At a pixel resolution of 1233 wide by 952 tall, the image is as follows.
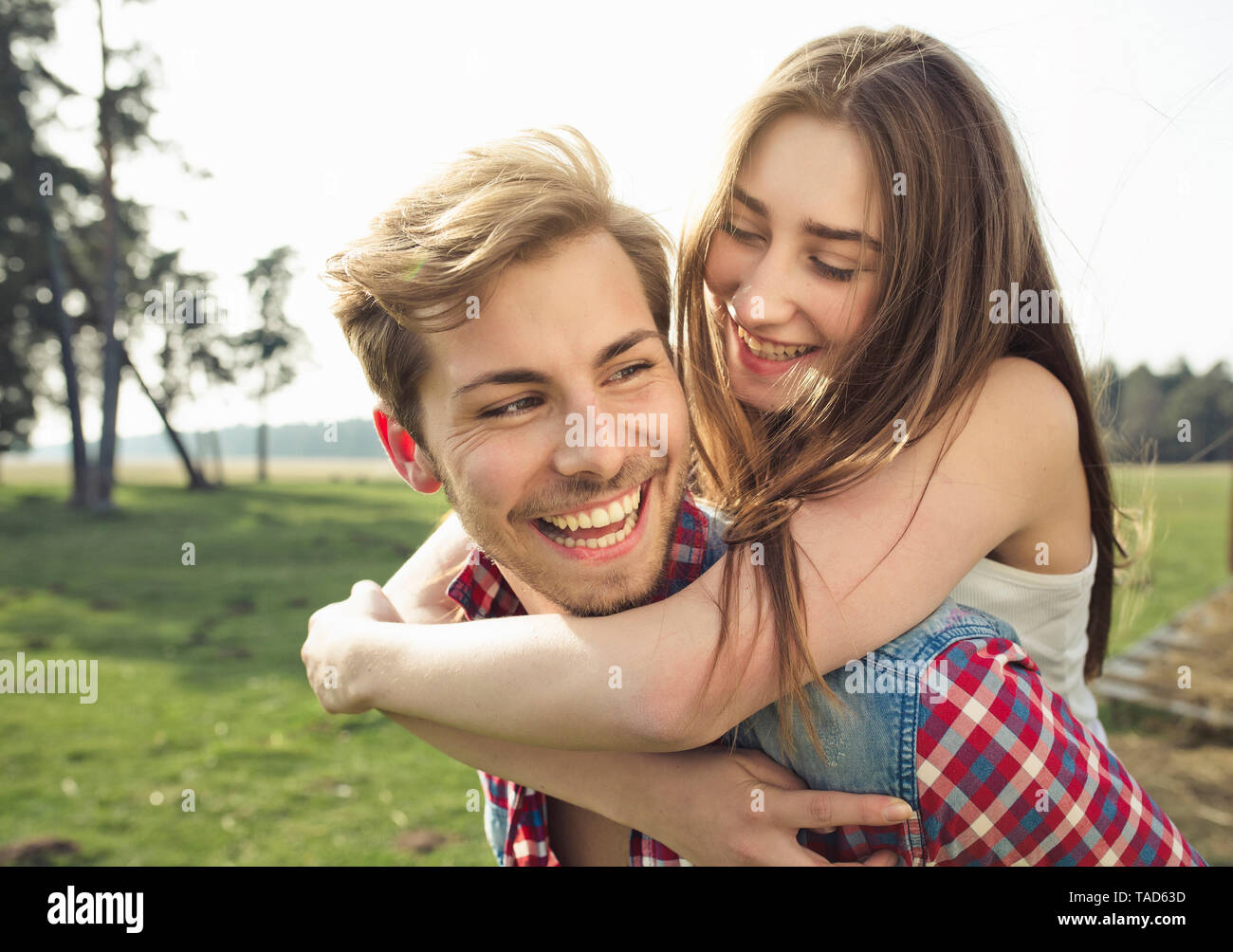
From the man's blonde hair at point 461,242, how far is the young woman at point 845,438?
44 centimetres

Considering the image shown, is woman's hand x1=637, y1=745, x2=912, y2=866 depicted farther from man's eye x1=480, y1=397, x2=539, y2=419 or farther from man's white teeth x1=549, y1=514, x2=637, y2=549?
man's eye x1=480, y1=397, x2=539, y2=419

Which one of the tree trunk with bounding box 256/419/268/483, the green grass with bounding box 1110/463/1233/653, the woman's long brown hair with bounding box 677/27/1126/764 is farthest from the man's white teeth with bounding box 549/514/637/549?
the tree trunk with bounding box 256/419/268/483

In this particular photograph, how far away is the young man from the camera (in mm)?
1733

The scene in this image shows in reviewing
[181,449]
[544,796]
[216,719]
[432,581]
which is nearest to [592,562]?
[544,796]

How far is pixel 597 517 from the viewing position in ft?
7.05

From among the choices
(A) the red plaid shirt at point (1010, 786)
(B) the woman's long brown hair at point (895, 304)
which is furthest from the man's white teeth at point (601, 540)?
(A) the red plaid shirt at point (1010, 786)

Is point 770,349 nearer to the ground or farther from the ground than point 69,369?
farther from the ground

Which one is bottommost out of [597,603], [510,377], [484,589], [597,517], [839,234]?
[484,589]

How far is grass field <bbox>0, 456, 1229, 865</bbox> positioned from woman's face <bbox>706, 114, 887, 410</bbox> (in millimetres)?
1220

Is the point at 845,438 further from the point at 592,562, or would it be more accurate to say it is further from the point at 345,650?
the point at 345,650

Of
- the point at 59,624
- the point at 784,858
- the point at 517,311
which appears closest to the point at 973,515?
the point at 784,858

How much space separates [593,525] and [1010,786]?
105 centimetres
